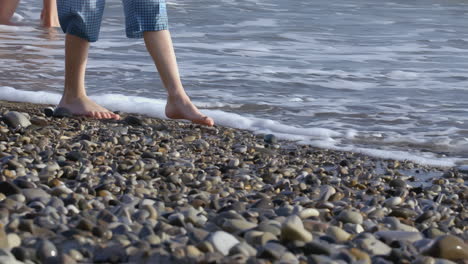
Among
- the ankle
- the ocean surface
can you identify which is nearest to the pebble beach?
the ankle

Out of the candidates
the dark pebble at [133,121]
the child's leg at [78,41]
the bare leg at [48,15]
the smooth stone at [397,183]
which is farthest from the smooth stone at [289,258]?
the bare leg at [48,15]

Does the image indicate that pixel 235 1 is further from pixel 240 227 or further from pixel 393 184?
pixel 240 227

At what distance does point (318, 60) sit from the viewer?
7012mm

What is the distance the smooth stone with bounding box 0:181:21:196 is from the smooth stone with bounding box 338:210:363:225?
3.10 feet

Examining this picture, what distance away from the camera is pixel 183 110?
3.94 metres

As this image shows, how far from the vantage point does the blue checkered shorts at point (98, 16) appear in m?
3.69

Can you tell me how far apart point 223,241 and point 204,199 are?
53cm

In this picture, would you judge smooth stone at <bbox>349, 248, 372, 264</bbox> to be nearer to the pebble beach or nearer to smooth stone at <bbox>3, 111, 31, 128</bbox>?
the pebble beach

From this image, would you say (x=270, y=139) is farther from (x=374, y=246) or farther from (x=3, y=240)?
(x=3, y=240)

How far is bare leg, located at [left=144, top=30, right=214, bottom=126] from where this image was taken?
148 inches

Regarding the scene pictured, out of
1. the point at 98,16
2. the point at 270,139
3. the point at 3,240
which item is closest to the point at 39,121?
the point at 98,16

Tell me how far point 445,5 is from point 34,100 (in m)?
9.70

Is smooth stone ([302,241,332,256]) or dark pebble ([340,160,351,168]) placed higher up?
smooth stone ([302,241,332,256])

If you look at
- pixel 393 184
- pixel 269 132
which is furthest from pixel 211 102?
pixel 393 184
